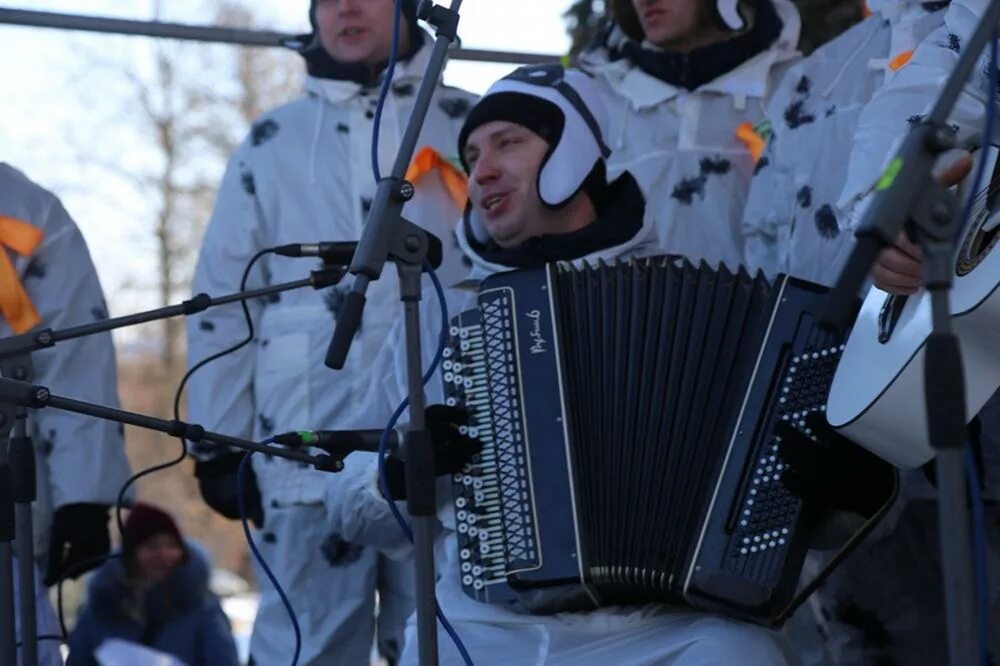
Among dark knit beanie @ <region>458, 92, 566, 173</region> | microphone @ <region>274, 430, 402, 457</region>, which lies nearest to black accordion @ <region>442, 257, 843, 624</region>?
microphone @ <region>274, 430, 402, 457</region>

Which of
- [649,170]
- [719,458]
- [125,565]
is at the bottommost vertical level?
[125,565]

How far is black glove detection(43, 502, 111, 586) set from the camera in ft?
16.1

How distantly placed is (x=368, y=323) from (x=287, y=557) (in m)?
0.65

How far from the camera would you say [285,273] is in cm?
516

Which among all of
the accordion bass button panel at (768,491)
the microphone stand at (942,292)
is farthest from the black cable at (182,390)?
A: the microphone stand at (942,292)

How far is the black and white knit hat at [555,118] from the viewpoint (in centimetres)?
433

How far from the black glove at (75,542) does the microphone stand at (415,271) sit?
1943mm

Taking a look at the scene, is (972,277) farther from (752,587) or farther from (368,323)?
(368,323)

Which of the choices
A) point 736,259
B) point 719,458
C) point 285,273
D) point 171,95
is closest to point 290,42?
point 285,273

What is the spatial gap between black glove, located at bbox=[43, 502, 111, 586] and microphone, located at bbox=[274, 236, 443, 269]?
1.77 m

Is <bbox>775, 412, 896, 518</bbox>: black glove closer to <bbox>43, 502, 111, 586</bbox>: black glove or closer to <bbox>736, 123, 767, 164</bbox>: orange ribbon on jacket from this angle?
<bbox>736, 123, 767, 164</bbox>: orange ribbon on jacket

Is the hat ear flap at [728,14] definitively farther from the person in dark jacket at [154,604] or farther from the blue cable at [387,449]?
the person in dark jacket at [154,604]

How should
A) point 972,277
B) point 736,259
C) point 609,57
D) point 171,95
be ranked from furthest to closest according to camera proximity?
point 171,95
point 609,57
point 736,259
point 972,277

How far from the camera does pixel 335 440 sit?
11.3 feet
